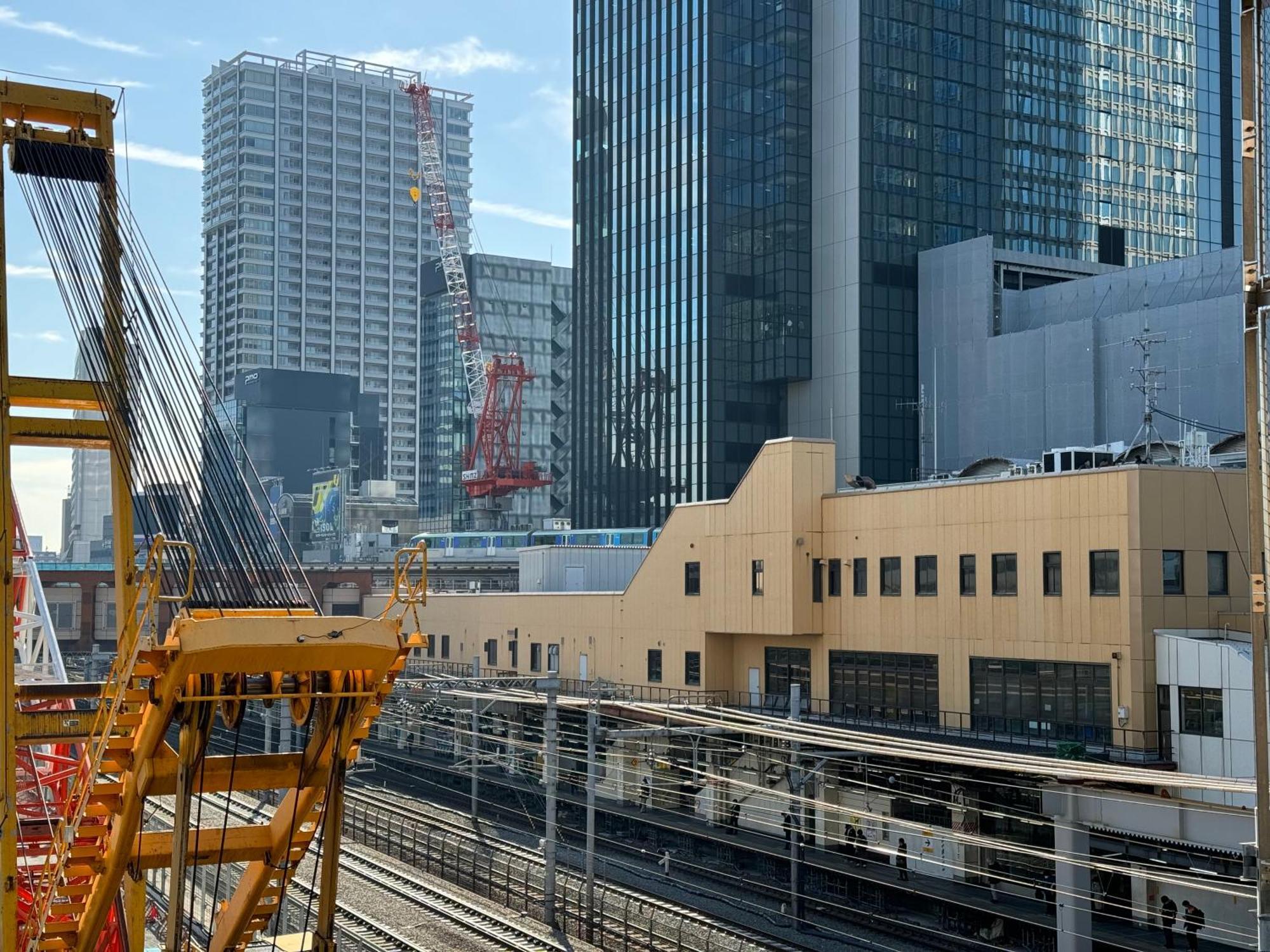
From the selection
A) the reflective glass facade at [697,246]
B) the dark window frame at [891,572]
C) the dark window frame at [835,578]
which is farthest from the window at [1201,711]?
the reflective glass facade at [697,246]

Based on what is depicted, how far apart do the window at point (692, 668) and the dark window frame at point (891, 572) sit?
946 cm

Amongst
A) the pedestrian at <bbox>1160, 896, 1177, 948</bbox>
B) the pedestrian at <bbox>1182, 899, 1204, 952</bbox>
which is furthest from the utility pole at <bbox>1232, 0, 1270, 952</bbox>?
the pedestrian at <bbox>1160, 896, 1177, 948</bbox>

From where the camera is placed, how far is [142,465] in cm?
1830

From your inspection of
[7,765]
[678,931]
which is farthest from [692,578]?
[7,765]

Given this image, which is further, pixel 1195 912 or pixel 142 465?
pixel 1195 912

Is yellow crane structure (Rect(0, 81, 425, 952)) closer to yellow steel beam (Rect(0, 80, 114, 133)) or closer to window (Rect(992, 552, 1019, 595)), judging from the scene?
yellow steel beam (Rect(0, 80, 114, 133))

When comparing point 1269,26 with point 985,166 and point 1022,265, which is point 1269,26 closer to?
point 1022,265

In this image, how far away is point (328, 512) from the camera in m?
161

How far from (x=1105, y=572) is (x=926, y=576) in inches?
261

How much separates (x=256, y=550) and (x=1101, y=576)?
24679mm

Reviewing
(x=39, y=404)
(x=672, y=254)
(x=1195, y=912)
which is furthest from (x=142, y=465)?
(x=672, y=254)

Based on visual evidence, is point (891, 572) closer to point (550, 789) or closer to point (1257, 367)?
point (550, 789)

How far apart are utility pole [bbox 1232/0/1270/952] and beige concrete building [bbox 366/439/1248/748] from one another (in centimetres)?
2593

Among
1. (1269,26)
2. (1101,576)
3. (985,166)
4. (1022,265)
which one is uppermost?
(985,166)
